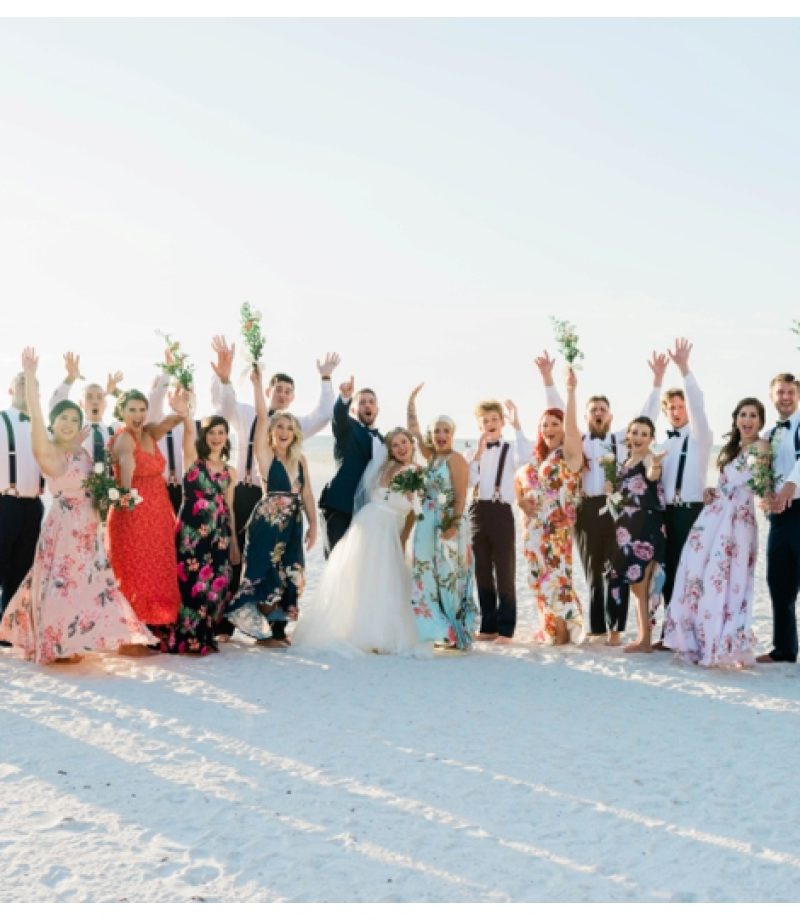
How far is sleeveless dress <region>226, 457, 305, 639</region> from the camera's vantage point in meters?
9.66

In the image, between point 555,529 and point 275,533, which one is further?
point 555,529

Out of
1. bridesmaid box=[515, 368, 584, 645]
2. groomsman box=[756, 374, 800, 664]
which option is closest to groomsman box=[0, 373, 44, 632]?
bridesmaid box=[515, 368, 584, 645]

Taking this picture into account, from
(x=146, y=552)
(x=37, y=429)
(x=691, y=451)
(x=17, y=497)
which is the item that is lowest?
(x=146, y=552)

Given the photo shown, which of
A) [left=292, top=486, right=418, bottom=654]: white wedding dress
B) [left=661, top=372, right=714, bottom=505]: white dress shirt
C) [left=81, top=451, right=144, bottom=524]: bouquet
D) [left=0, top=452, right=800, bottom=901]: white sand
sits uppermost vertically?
[left=661, top=372, right=714, bottom=505]: white dress shirt

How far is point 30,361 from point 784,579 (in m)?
6.60

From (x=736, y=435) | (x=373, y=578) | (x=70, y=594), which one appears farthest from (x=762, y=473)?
(x=70, y=594)

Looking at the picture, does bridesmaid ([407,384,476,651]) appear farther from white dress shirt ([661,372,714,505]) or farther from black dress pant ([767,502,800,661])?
black dress pant ([767,502,800,661])

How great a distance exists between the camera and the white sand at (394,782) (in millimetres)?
4727

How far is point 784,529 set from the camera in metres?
9.38

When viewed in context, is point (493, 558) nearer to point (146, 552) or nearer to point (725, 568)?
point (725, 568)

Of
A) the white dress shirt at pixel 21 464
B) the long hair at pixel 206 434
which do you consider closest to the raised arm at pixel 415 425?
the long hair at pixel 206 434

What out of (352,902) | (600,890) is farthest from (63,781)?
(600,890)

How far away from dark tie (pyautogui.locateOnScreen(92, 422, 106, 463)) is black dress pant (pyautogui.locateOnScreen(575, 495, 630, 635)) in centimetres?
448

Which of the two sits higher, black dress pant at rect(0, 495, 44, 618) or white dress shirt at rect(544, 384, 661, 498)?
white dress shirt at rect(544, 384, 661, 498)
